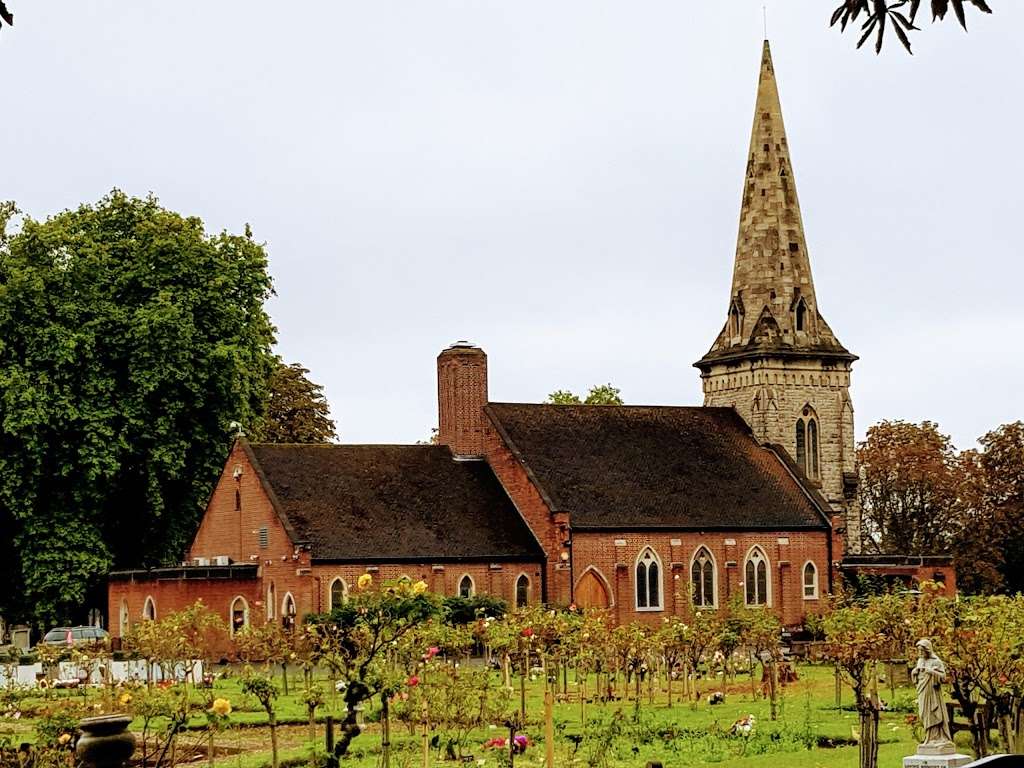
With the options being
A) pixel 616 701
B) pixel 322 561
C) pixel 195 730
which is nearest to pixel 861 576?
pixel 322 561

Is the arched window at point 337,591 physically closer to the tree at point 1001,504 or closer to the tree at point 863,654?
the tree at point 863,654

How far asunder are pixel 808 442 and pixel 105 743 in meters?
57.7

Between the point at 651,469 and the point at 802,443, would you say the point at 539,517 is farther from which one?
the point at 802,443

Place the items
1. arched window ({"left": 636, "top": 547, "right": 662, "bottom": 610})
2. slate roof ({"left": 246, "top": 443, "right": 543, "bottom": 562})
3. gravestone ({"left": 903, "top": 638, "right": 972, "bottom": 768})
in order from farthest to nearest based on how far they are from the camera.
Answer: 1. arched window ({"left": 636, "top": 547, "right": 662, "bottom": 610})
2. slate roof ({"left": 246, "top": 443, "right": 543, "bottom": 562})
3. gravestone ({"left": 903, "top": 638, "right": 972, "bottom": 768})

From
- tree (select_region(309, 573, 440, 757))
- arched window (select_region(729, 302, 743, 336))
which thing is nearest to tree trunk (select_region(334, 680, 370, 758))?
tree (select_region(309, 573, 440, 757))

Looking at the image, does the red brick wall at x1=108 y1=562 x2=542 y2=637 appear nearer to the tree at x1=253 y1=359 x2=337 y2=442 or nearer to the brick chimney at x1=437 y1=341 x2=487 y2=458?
the brick chimney at x1=437 y1=341 x2=487 y2=458

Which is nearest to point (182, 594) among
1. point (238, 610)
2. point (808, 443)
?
point (238, 610)

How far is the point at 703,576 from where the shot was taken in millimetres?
63125

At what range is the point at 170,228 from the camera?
6125cm

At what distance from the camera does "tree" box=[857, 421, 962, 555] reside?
8462cm

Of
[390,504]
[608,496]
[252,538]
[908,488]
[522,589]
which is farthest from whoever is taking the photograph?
[908,488]

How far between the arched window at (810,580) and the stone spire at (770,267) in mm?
9564

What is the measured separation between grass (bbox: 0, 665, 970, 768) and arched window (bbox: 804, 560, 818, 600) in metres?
23.4

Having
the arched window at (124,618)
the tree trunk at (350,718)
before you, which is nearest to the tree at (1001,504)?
the arched window at (124,618)
